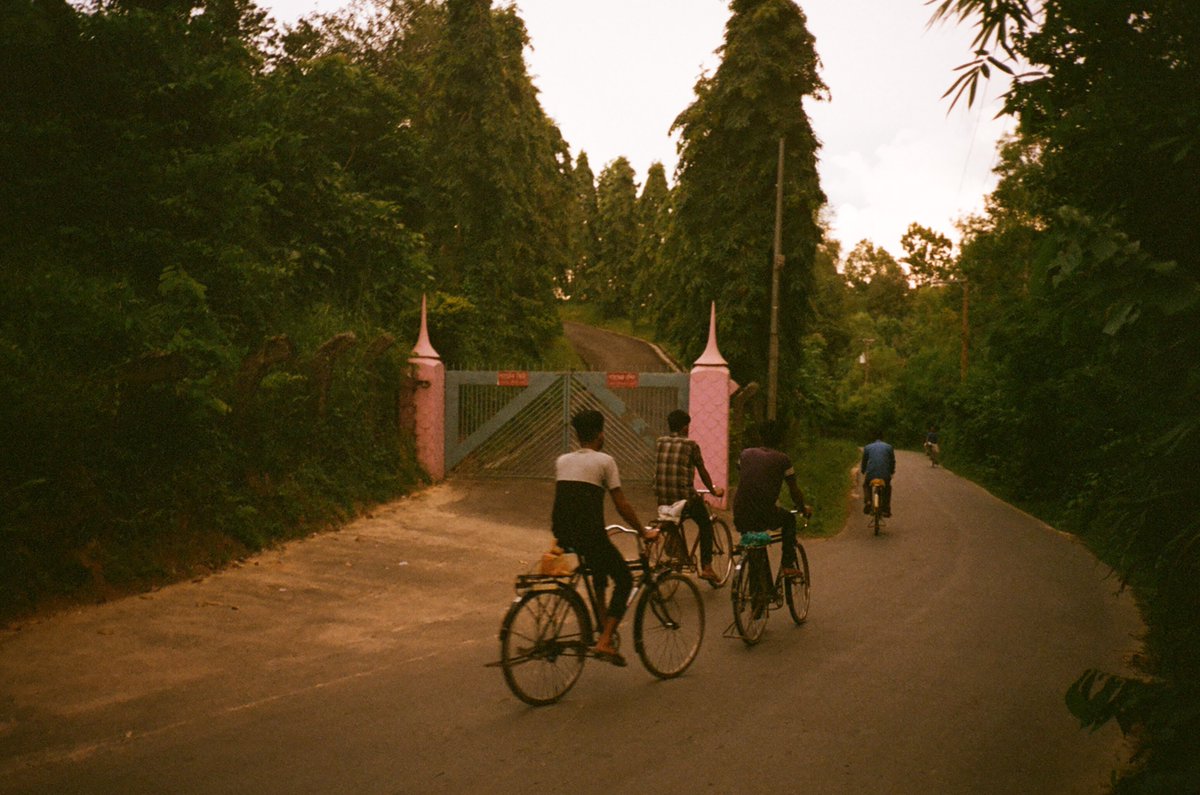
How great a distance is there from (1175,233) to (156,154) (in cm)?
1365

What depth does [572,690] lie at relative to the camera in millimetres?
7367

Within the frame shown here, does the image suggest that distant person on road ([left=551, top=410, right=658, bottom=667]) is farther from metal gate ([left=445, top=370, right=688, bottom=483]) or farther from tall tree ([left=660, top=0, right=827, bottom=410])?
tall tree ([left=660, top=0, right=827, bottom=410])

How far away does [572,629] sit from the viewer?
279 inches

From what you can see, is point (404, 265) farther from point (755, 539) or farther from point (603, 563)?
point (603, 563)

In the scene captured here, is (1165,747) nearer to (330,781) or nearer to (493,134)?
(330,781)

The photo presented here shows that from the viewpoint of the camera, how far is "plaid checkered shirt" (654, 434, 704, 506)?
10.5 meters

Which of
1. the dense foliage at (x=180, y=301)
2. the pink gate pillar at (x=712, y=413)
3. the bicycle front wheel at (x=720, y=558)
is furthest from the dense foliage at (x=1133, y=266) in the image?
the pink gate pillar at (x=712, y=413)

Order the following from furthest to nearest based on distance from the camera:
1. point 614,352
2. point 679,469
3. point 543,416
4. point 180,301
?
1. point 614,352
2. point 543,416
3. point 180,301
4. point 679,469

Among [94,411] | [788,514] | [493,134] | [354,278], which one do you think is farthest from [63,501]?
[493,134]

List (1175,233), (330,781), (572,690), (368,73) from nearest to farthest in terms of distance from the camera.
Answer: (1175,233) → (330,781) → (572,690) → (368,73)

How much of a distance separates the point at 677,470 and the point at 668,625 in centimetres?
290

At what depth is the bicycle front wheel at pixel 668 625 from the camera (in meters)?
7.53

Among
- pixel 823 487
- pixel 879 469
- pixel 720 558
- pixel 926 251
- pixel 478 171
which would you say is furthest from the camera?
pixel 926 251

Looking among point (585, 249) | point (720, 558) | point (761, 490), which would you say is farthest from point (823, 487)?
point (585, 249)
